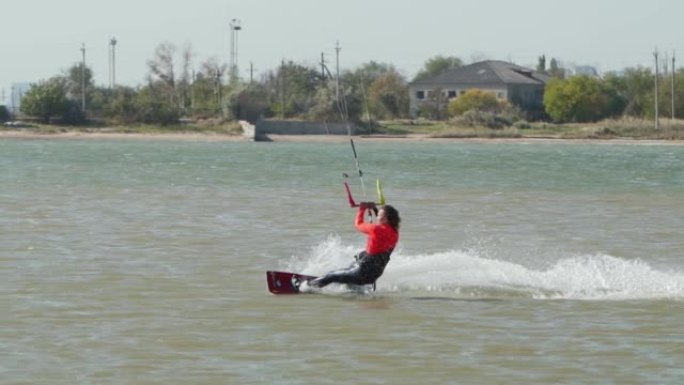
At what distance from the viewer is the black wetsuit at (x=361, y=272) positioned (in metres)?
19.2

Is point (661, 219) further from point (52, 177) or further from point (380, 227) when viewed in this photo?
point (52, 177)

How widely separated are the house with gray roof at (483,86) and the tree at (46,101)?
37.8 m

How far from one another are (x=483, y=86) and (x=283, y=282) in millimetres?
111737

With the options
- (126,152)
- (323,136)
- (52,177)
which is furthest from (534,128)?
(52,177)

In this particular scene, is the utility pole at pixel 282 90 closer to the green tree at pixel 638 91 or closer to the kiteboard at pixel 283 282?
the green tree at pixel 638 91

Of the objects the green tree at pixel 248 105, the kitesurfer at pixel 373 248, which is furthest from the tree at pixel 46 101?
the kitesurfer at pixel 373 248

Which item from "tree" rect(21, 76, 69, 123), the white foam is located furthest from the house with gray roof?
the white foam

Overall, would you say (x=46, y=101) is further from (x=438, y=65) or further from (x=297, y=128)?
(x=438, y=65)

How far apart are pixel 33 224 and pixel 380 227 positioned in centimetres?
1322

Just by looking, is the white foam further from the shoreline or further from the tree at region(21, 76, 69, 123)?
the tree at region(21, 76, 69, 123)

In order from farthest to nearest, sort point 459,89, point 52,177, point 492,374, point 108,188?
1. point 459,89
2. point 52,177
3. point 108,188
4. point 492,374

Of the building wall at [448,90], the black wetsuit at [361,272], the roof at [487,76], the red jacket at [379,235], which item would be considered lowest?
the black wetsuit at [361,272]

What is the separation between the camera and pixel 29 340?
53.2 feet

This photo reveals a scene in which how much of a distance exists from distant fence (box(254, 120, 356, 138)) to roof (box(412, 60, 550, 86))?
1211 inches
